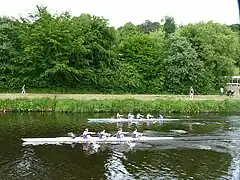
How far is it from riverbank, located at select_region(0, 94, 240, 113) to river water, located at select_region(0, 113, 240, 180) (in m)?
5.69

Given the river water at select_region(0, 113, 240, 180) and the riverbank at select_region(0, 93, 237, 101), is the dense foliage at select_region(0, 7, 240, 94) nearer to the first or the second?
the riverbank at select_region(0, 93, 237, 101)

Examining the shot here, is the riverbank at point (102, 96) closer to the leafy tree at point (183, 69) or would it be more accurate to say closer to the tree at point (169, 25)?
the leafy tree at point (183, 69)

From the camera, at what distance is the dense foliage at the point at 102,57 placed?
50812mm

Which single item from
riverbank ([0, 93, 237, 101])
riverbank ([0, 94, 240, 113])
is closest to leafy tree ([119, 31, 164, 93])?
riverbank ([0, 93, 237, 101])

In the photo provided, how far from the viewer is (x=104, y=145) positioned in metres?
30.2

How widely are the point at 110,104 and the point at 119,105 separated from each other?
938 millimetres

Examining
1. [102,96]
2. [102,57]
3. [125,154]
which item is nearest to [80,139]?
[125,154]

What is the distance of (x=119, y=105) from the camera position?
45594 mm

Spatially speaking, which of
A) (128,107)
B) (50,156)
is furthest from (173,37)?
(50,156)

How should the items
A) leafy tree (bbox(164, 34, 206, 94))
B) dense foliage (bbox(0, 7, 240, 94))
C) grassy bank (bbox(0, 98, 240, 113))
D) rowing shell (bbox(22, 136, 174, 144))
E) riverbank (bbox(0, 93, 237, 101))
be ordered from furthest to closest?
leafy tree (bbox(164, 34, 206, 94))
dense foliage (bbox(0, 7, 240, 94))
riverbank (bbox(0, 93, 237, 101))
grassy bank (bbox(0, 98, 240, 113))
rowing shell (bbox(22, 136, 174, 144))

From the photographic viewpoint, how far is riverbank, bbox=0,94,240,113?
4456 centimetres

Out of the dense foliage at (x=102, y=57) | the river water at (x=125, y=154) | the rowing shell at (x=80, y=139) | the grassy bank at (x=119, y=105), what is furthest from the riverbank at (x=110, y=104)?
the rowing shell at (x=80, y=139)

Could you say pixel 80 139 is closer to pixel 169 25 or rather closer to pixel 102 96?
pixel 102 96

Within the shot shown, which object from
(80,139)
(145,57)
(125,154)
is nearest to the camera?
(125,154)
